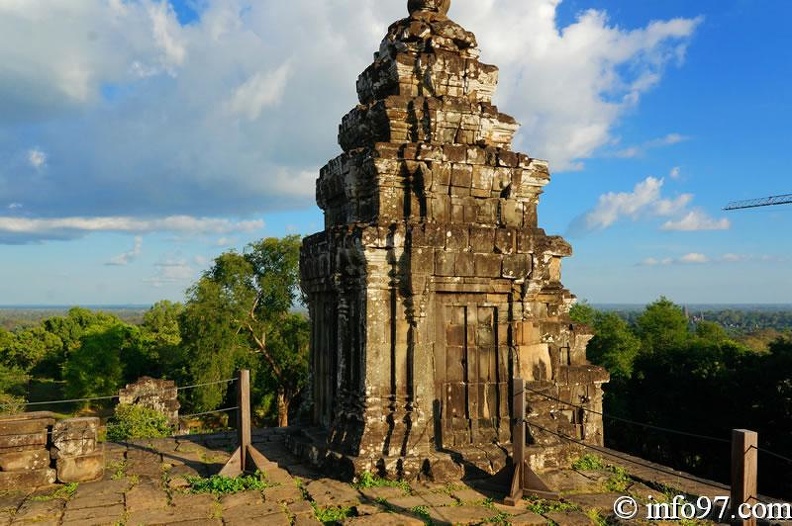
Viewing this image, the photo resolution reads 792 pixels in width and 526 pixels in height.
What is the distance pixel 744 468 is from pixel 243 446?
Result: 4928mm

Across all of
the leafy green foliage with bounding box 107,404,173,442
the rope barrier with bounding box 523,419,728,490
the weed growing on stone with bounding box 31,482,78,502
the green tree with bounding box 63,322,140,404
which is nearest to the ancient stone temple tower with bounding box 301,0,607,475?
the rope barrier with bounding box 523,419,728,490

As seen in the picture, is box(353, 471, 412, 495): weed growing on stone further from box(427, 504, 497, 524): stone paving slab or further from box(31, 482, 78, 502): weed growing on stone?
box(31, 482, 78, 502): weed growing on stone

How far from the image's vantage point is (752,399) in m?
18.7

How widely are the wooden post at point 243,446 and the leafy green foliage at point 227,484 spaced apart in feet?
0.72

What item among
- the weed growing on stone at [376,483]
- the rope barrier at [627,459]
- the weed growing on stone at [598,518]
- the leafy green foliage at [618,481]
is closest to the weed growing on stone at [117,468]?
the weed growing on stone at [376,483]

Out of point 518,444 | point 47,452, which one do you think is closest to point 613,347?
point 518,444

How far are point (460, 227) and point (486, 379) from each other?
1901 millimetres

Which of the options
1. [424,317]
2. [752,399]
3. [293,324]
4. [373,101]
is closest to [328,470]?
[424,317]

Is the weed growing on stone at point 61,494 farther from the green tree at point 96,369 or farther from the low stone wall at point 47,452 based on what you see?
the green tree at point 96,369

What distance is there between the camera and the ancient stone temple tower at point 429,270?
643 centimetres

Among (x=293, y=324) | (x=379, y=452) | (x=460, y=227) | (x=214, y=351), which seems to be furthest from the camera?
(x=293, y=324)

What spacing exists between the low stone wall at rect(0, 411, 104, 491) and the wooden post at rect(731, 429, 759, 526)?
252 inches

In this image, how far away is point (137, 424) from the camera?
13203 mm

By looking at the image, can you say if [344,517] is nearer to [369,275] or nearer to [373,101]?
[369,275]
